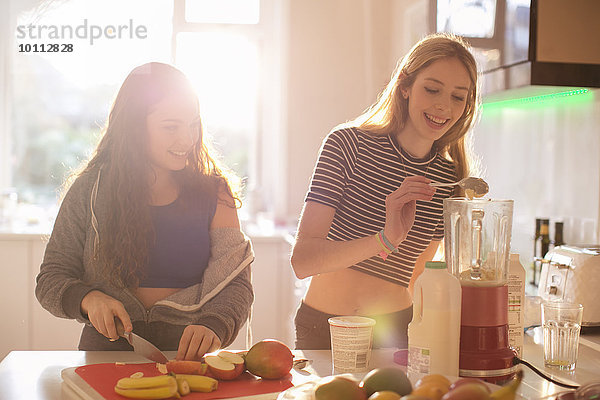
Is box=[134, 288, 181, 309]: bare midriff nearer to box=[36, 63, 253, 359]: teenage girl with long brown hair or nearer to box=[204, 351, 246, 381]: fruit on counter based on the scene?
box=[36, 63, 253, 359]: teenage girl with long brown hair

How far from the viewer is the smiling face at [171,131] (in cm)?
163

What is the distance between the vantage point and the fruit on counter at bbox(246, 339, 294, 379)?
121 cm

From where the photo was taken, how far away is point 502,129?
251cm

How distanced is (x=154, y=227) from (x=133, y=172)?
0.14 m

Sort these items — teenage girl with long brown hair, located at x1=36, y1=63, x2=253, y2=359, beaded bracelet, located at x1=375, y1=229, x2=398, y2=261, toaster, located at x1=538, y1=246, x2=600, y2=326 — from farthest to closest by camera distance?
1. toaster, located at x1=538, y1=246, x2=600, y2=326
2. teenage girl with long brown hair, located at x1=36, y1=63, x2=253, y2=359
3. beaded bracelet, located at x1=375, y1=229, x2=398, y2=261

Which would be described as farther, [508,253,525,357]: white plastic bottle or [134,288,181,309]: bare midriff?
[134,288,181,309]: bare midriff

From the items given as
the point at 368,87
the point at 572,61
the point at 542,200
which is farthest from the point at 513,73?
the point at 368,87

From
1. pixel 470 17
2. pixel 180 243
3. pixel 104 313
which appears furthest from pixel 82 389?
pixel 470 17

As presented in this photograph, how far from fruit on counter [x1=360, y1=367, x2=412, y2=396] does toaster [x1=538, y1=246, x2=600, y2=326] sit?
32.5 inches

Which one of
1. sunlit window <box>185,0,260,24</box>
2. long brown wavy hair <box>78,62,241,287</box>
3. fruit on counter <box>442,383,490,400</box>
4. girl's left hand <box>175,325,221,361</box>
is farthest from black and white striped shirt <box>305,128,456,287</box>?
sunlit window <box>185,0,260,24</box>

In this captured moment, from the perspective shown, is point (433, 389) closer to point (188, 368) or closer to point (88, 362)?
point (188, 368)

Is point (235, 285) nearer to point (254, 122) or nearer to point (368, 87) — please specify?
point (368, 87)

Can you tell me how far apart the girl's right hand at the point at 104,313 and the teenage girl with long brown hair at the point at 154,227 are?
0.06 metres

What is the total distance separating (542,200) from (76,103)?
2900 mm
